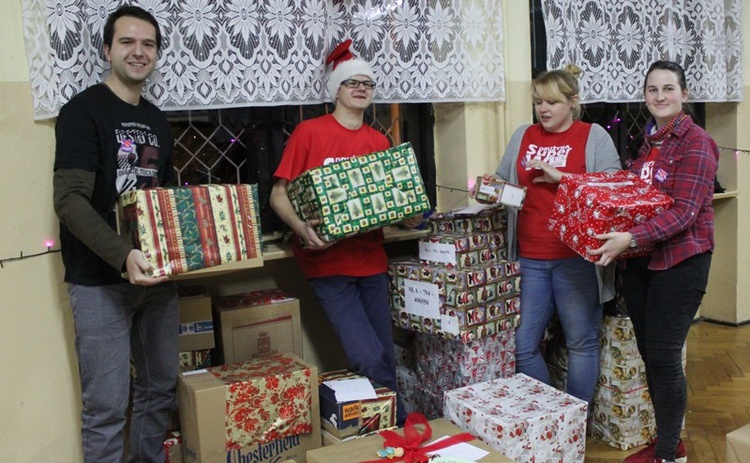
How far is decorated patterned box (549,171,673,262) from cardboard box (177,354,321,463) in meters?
0.94

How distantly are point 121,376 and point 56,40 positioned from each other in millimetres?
1015

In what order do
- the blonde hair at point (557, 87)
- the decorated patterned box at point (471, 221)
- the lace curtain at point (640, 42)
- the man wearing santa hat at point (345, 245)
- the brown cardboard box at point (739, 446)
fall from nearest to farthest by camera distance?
the brown cardboard box at point (739, 446), the man wearing santa hat at point (345, 245), the blonde hair at point (557, 87), the decorated patterned box at point (471, 221), the lace curtain at point (640, 42)

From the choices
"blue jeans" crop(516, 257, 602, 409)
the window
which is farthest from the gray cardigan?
the window

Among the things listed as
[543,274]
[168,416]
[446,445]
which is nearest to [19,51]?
[168,416]

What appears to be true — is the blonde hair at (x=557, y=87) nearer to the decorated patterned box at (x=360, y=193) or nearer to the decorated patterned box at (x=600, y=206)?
the decorated patterned box at (x=600, y=206)

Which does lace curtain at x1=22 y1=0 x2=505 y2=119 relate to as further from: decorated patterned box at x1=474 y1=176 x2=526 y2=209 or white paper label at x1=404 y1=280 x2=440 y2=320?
white paper label at x1=404 y1=280 x2=440 y2=320

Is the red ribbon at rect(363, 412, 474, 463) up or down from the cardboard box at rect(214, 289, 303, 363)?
down

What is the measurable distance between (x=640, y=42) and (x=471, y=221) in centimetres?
151

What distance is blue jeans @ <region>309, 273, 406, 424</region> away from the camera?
2.38 metres

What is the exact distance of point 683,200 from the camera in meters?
2.12

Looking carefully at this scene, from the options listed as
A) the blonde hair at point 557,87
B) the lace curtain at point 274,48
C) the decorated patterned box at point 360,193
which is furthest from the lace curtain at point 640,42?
the decorated patterned box at point 360,193

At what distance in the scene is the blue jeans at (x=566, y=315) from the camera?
2.54m

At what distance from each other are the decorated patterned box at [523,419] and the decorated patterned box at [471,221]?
58 cm

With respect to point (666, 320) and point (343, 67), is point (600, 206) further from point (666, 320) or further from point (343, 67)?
point (343, 67)
